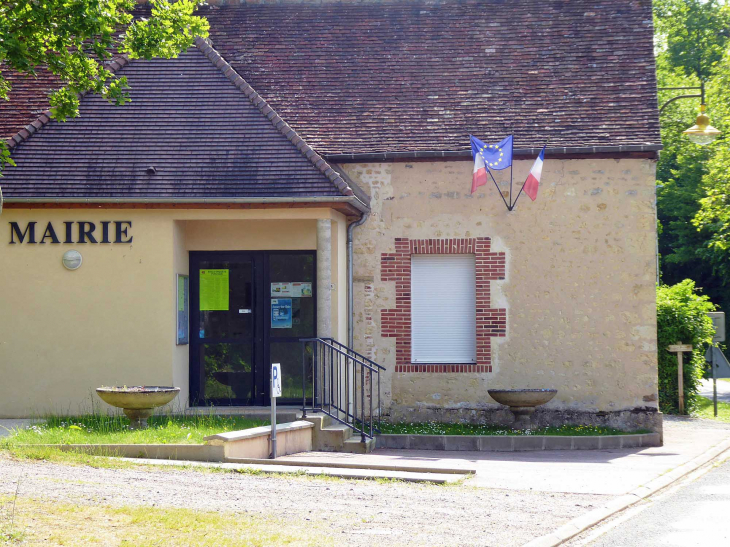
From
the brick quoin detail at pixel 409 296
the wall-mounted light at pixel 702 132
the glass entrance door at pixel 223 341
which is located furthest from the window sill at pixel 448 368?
the wall-mounted light at pixel 702 132

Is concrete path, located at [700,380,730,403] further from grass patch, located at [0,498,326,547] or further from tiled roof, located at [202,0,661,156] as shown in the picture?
grass patch, located at [0,498,326,547]

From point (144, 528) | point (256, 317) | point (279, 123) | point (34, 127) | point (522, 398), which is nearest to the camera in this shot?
point (144, 528)

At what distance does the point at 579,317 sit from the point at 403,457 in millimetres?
4385

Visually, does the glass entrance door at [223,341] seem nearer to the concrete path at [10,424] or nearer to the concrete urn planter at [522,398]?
the concrete path at [10,424]

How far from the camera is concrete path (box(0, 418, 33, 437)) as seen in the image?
1153 cm

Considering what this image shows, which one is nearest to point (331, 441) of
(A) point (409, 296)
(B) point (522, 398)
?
(B) point (522, 398)

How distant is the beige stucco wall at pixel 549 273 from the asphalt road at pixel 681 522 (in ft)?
15.6

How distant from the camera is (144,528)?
21.2 ft

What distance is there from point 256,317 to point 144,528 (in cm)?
811

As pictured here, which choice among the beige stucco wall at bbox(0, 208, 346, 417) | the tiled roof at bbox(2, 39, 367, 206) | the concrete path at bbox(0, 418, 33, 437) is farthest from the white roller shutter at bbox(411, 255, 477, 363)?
the concrete path at bbox(0, 418, 33, 437)

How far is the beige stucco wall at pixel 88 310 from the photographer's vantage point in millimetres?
13102

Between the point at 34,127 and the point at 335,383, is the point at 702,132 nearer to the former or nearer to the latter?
the point at 335,383

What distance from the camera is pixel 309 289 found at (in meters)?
14.6

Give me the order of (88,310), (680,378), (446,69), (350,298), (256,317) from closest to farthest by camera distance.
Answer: (88,310)
(256,317)
(350,298)
(446,69)
(680,378)
